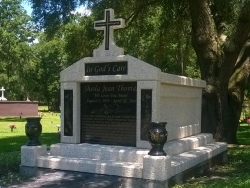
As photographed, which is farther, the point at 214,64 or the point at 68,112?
the point at 214,64

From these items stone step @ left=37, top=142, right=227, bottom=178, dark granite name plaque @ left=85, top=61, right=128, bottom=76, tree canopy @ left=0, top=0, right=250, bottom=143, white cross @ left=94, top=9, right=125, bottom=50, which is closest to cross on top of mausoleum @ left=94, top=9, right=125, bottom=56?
white cross @ left=94, top=9, right=125, bottom=50

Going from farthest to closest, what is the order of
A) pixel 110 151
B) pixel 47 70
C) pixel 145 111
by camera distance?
pixel 47 70 → pixel 145 111 → pixel 110 151

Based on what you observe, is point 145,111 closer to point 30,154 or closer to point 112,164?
point 112,164

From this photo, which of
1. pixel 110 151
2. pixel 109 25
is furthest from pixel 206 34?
pixel 110 151

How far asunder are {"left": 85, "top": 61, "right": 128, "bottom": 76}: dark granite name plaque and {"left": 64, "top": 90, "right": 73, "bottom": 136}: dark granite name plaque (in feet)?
2.23

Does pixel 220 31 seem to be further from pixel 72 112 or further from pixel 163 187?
pixel 163 187

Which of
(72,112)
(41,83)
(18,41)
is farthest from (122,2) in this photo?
(41,83)

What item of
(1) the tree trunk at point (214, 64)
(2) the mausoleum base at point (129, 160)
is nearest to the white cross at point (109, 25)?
(2) the mausoleum base at point (129, 160)

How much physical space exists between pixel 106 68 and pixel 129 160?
2.05 metres

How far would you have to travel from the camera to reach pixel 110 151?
8078 mm

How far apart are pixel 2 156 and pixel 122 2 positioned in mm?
7375

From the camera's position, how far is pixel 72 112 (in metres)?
A: 9.06

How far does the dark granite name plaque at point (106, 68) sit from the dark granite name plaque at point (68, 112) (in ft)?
2.23

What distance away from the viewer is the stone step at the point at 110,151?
7.88 metres
